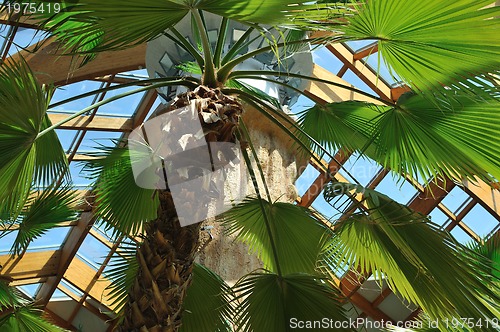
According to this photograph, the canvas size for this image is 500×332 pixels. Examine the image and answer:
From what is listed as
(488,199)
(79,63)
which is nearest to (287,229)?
(79,63)

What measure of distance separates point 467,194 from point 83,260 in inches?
307

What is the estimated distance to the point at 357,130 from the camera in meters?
3.70

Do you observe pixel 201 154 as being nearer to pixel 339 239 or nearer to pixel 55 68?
pixel 339 239

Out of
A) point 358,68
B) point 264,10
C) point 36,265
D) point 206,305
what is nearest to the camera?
point 264,10

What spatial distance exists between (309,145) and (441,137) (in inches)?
49.0

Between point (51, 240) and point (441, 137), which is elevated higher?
point (441, 137)

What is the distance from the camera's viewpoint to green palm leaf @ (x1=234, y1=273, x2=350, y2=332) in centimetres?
309

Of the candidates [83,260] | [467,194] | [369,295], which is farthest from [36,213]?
[369,295]

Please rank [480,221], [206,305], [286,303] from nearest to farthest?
[286,303] → [206,305] → [480,221]

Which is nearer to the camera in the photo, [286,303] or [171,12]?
[171,12]

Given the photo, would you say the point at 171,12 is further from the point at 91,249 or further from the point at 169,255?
the point at 91,249

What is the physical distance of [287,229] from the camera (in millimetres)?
3605

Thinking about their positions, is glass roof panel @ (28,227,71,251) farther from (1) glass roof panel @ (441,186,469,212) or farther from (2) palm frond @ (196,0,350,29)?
(2) palm frond @ (196,0,350,29)

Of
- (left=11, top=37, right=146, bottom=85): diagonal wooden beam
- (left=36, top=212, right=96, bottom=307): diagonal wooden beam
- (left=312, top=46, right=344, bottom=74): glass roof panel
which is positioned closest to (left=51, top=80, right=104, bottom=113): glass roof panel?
(left=11, top=37, right=146, bottom=85): diagonal wooden beam
